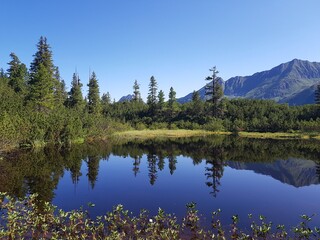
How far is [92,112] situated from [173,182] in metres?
58.6

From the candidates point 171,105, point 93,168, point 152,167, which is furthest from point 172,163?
point 171,105

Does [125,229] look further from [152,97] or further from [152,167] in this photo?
[152,97]

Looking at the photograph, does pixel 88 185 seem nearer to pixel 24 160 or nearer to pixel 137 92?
pixel 24 160

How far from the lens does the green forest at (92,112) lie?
125ft

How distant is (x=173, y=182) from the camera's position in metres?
22.2

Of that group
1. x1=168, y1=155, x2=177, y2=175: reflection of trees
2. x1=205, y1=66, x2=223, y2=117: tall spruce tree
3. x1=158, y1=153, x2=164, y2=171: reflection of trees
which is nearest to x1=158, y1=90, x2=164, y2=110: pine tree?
x1=205, y1=66, x2=223, y2=117: tall spruce tree

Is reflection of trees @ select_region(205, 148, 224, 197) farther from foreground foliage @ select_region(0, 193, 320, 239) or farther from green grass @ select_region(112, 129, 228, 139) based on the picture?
green grass @ select_region(112, 129, 228, 139)

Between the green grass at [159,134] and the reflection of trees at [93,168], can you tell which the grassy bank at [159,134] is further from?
the reflection of trees at [93,168]

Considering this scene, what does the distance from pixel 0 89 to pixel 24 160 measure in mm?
25134

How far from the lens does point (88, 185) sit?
2042 centimetres

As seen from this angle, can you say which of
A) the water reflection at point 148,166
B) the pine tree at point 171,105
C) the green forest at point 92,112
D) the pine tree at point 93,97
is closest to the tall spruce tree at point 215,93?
the green forest at point 92,112

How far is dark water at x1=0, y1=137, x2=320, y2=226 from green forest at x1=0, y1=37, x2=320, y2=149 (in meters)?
5.61

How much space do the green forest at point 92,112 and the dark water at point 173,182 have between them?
5.61 metres

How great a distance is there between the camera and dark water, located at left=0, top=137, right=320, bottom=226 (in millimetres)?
15750
